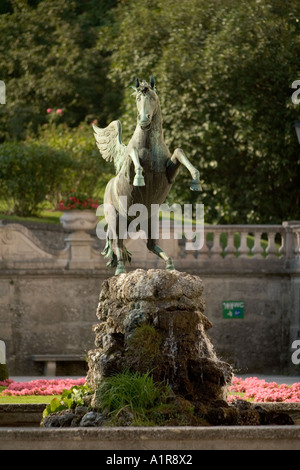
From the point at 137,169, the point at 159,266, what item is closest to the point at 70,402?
the point at 137,169

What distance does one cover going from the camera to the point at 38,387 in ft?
60.3

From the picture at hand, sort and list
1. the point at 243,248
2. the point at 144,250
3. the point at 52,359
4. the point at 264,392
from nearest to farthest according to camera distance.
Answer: the point at 264,392 → the point at 52,359 → the point at 144,250 → the point at 243,248

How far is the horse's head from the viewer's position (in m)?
12.9

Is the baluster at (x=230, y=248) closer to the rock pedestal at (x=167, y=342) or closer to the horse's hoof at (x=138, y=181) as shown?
the horse's hoof at (x=138, y=181)

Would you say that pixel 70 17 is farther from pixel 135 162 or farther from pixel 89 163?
pixel 135 162

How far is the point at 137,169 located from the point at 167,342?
6.08 feet

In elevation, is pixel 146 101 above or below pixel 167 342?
above

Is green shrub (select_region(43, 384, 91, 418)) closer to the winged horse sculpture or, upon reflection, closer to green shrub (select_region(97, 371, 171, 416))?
green shrub (select_region(97, 371, 171, 416))

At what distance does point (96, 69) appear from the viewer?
3581 centimetres

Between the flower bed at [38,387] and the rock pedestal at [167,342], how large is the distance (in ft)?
17.2

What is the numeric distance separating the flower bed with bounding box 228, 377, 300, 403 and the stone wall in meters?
4.37

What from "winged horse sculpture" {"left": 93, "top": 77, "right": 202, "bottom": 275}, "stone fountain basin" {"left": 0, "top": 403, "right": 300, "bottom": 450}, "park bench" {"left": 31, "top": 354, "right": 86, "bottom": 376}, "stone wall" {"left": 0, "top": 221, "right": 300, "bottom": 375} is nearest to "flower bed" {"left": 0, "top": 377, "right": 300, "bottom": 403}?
"park bench" {"left": 31, "top": 354, "right": 86, "bottom": 376}

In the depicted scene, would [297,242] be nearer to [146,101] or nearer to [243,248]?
[243,248]

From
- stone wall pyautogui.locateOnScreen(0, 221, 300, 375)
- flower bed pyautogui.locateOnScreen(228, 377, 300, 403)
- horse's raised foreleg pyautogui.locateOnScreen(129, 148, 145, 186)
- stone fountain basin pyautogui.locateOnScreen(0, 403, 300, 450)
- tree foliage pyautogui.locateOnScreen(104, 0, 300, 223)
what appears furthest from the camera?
tree foliage pyautogui.locateOnScreen(104, 0, 300, 223)
